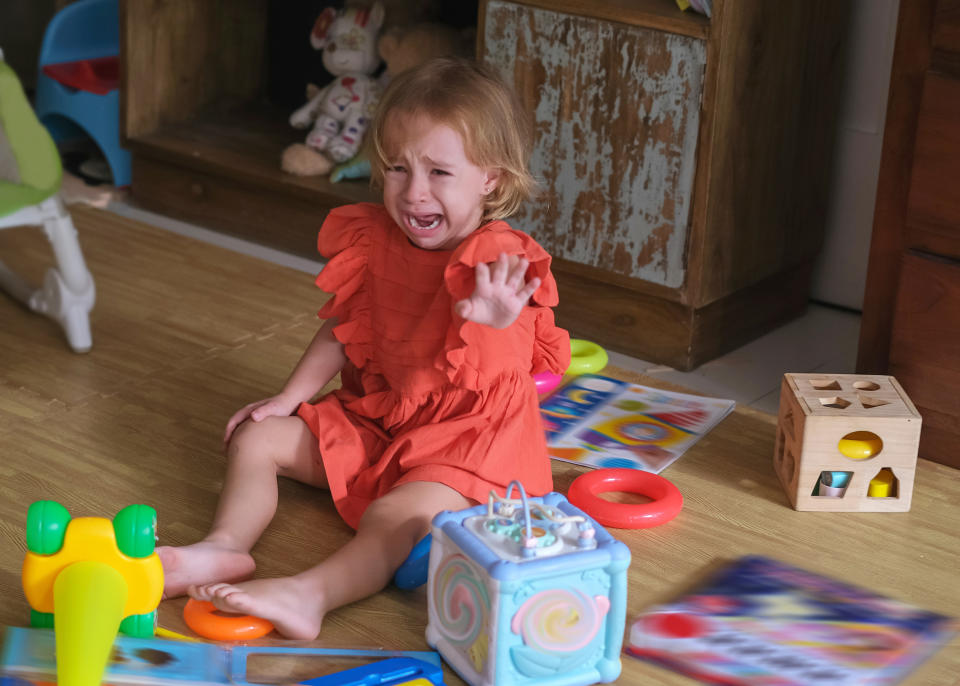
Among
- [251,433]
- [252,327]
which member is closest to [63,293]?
[252,327]

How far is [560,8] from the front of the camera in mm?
1763

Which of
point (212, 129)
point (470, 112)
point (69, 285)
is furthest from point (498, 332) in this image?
point (212, 129)

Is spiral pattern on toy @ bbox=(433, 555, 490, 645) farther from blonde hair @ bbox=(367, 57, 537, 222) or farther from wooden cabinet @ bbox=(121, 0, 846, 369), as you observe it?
wooden cabinet @ bbox=(121, 0, 846, 369)

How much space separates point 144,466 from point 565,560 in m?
0.65

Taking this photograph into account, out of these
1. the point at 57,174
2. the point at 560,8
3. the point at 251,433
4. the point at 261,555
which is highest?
the point at 560,8

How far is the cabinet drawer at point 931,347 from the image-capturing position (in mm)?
1493

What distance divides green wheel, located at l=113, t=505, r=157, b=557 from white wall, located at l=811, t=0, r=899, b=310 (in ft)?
4.55

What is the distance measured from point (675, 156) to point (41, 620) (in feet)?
3.47

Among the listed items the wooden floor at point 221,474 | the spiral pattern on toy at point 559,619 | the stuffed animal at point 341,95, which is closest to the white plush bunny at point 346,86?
the stuffed animal at point 341,95

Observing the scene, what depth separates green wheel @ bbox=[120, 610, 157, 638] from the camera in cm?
108

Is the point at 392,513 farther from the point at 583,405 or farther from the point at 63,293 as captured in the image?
the point at 63,293

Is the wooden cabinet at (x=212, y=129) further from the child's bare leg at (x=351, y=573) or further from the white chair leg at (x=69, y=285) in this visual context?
the child's bare leg at (x=351, y=573)

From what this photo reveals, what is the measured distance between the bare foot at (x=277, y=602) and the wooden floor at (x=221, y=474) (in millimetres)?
32

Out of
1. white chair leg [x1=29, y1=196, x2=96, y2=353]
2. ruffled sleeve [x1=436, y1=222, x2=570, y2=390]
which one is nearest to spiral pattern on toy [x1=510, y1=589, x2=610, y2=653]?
ruffled sleeve [x1=436, y1=222, x2=570, y2=390]
